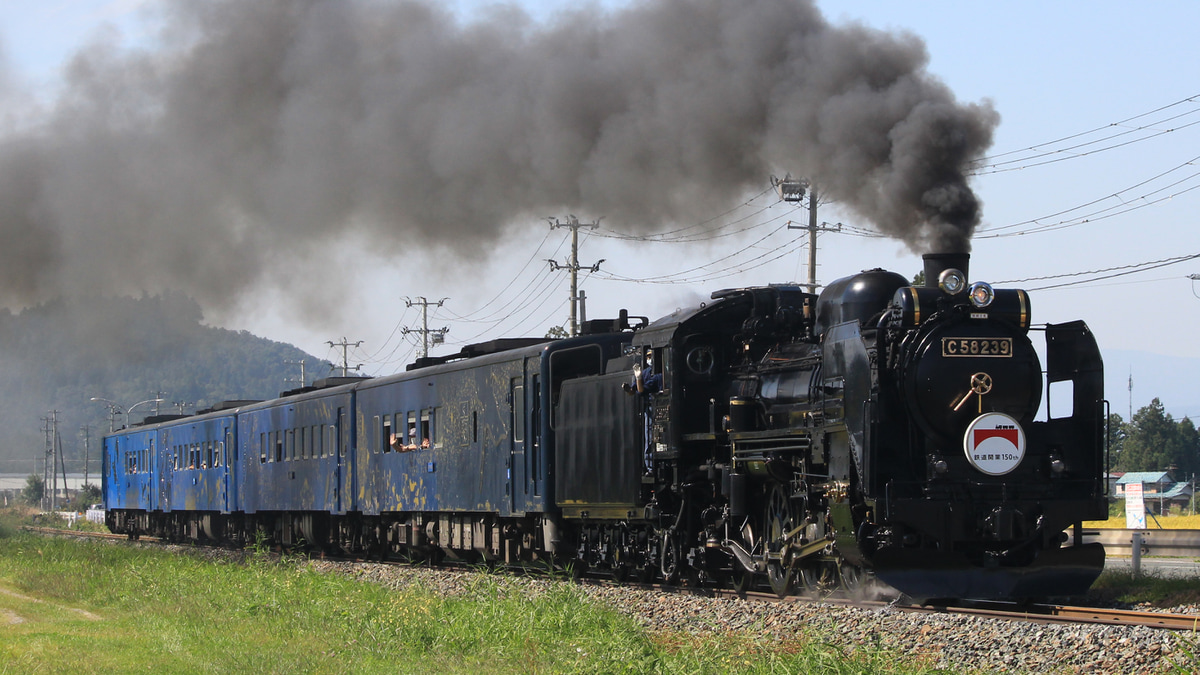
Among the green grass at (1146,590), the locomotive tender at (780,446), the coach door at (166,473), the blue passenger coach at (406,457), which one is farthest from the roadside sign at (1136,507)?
the coach door at (166,473)

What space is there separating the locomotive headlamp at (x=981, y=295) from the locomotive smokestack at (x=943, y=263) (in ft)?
1.01

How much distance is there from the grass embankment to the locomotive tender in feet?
5.69

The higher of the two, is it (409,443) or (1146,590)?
(409,443)

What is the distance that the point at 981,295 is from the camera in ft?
39.1

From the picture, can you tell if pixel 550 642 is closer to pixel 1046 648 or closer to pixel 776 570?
pixel 776 570

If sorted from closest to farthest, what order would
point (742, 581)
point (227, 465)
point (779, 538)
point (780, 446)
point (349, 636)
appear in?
point (349, 636), point (780, 446), point (779, 538), point (742, 581), point (227, 465)

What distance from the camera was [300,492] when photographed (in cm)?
2606

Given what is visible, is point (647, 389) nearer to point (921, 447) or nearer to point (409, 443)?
point (921, 447)

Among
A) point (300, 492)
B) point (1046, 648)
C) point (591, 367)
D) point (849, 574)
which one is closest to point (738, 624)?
point (849, 574)

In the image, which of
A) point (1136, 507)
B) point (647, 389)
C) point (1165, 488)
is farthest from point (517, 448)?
point (1165, 488)

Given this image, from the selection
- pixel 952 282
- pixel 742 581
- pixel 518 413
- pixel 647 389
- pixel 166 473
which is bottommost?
pixel 742 581

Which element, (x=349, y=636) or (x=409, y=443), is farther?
(x=409, y=443)

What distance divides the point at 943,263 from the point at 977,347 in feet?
3.12

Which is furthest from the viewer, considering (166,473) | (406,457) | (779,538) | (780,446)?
Result: (166,473)
